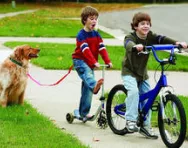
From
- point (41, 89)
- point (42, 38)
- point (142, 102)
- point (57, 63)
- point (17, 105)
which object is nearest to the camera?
point (142, 102)

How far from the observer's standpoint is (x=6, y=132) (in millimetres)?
7020

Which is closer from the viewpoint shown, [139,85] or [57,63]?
[139,85]

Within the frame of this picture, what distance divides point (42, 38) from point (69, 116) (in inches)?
499

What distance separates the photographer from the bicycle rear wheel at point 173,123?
251 inches

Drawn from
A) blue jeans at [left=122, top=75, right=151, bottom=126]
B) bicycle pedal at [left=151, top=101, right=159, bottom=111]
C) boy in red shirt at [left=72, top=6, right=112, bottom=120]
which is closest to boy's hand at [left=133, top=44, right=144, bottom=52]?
blue jeans at [left=122, top=75, right=151, bottom=126]

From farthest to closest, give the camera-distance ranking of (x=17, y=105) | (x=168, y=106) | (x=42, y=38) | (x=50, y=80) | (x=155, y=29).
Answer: (x=155, y=29) → (x=42, y=38) → (x=50, y=80) → (x=17, y=105) → (x=168, y=106)

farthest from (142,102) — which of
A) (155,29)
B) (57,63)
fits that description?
(155,29)

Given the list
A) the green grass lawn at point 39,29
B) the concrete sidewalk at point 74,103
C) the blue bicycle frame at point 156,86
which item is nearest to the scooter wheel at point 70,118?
the concrete sidewalk at point 74,103

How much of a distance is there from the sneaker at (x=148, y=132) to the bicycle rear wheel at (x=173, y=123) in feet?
0.99

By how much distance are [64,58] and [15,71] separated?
5891mm

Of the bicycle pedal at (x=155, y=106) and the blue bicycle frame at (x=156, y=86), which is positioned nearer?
the blue bicycle frame at (x=156, y=86)

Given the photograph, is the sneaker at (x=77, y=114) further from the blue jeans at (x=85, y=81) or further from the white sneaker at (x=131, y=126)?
the white sneaker at (x=131, y=126)

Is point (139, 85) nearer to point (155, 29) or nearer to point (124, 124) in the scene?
point (124, 124)

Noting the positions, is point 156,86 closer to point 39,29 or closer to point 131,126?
point 131,126
